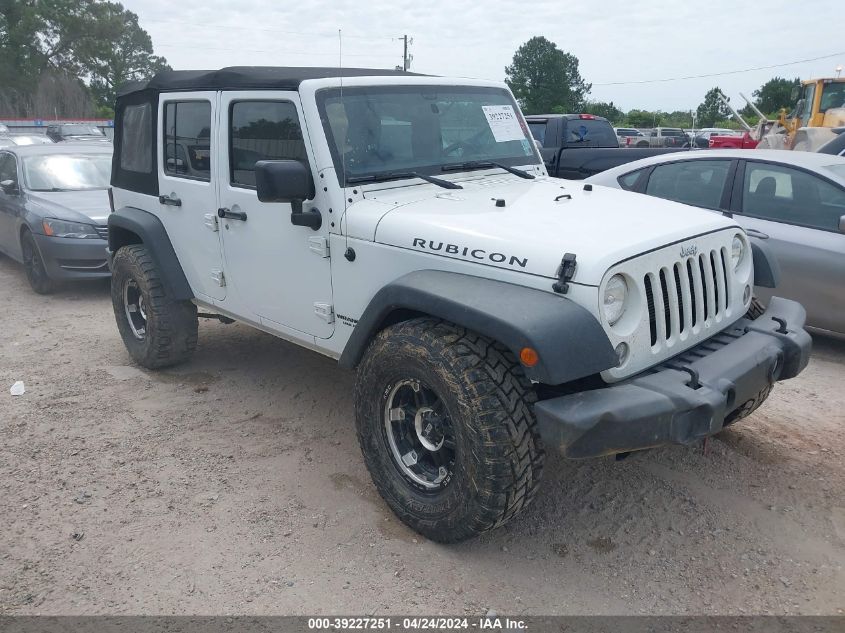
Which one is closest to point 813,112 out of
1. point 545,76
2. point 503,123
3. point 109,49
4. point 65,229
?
point 503,123

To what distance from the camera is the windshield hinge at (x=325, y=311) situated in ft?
12.2

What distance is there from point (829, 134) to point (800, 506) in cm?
1044

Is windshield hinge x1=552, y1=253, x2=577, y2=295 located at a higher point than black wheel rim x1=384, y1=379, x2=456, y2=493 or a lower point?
higher

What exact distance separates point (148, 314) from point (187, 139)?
128 centimetres

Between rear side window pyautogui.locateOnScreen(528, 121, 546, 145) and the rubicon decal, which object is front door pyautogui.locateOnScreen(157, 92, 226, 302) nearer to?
the rubicon decal

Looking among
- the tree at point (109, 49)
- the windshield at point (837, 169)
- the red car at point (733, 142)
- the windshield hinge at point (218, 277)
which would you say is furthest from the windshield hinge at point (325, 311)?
the tree at point (109, 49)

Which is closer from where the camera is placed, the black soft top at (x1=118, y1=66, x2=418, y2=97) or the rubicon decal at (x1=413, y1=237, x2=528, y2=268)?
the rubicon decal at (x1=413, y1=237, x2=528, y2=268)

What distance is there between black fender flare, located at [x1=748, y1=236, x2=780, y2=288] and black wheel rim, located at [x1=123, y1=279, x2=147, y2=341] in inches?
163

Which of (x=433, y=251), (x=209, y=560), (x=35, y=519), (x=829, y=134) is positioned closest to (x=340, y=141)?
(x=433, y=251)

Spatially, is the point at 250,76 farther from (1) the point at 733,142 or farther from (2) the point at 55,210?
(1) the point at 733,142

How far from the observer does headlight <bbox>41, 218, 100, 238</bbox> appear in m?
7.70

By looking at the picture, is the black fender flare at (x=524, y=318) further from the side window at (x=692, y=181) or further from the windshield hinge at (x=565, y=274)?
the side window at (x=692, y=181)

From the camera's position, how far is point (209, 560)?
3143 mm

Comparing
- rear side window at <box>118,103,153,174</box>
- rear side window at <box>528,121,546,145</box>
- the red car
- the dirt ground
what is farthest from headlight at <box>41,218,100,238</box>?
the red car
